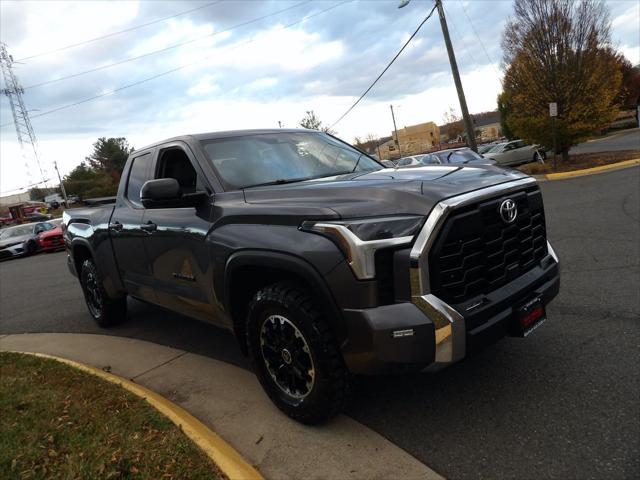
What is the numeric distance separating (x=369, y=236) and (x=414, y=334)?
1.73ft

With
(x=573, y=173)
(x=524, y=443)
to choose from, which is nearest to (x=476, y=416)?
(x=524, y=443)

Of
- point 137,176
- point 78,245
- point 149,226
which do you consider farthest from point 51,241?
point 149,226

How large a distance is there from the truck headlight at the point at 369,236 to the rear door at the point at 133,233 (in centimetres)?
232

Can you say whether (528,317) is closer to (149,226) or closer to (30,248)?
(149,226)

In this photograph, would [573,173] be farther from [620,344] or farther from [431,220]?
[431,220]

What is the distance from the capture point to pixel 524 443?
2557 millimetres

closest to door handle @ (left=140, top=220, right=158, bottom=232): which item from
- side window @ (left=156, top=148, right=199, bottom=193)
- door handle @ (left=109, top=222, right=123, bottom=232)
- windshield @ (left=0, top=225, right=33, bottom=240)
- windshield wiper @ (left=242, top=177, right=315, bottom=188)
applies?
side window @ (left=156, top=148, right=199, bottom=193)

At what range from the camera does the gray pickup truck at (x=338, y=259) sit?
93.8 inches

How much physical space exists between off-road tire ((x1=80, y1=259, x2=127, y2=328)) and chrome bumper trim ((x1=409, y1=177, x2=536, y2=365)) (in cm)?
410

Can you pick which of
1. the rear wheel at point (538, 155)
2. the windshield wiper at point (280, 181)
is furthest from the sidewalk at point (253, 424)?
the rear wheel at point (538, 155)

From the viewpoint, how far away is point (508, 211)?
8.95 ft

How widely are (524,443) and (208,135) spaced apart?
9.88ft

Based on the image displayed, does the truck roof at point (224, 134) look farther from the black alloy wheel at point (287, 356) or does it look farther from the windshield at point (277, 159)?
the black alloy wheel at point (287, 356)

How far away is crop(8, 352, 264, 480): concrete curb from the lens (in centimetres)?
254
